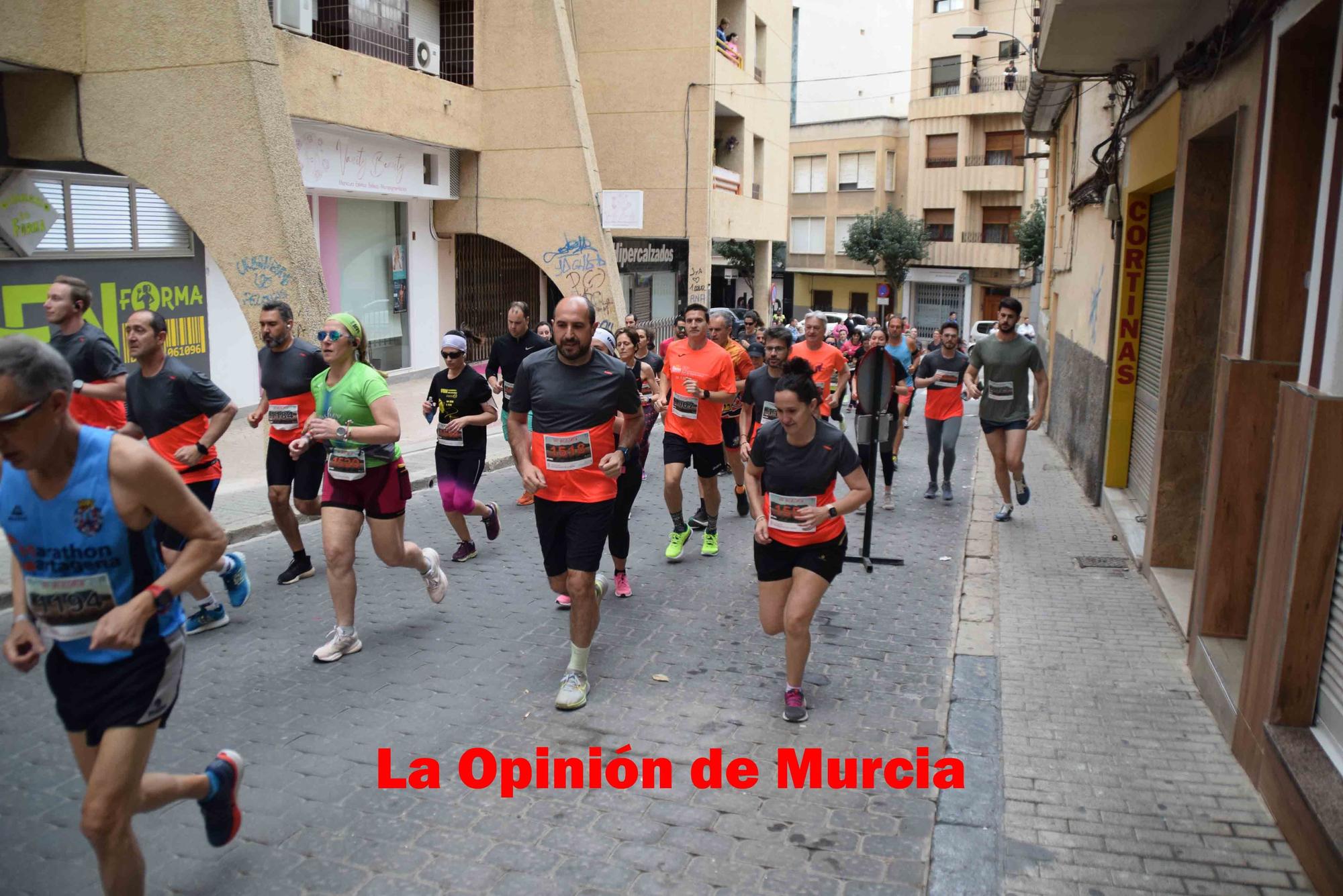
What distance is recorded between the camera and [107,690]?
3.34 meters

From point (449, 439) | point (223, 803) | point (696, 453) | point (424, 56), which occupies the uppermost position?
point (424, 56)

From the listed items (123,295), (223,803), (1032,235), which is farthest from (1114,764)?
(1032,235)

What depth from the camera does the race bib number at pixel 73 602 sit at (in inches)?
130

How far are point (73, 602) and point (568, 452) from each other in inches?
110

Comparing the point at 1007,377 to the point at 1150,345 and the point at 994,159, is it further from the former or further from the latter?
the point at 994,159

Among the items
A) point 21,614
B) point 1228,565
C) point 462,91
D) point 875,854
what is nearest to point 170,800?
point 21,614

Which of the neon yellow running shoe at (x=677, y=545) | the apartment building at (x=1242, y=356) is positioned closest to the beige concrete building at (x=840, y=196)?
the apartment building at (x=1242, y=356)

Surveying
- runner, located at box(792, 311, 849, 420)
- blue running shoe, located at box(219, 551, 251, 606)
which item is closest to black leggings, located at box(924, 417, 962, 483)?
runner, located at box(792, 311, 849, 420)

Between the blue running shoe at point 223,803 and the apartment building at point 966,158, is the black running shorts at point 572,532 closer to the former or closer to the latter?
the blue running shoe at point 223,803

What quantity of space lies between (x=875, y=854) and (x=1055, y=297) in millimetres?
15716

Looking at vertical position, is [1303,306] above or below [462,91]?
below

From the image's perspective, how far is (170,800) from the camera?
370 centimetres

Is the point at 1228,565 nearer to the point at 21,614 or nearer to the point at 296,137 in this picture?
the point at 21,614

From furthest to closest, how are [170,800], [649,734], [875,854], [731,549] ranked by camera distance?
[731,549], [649,734], [875,854], [170,800]
